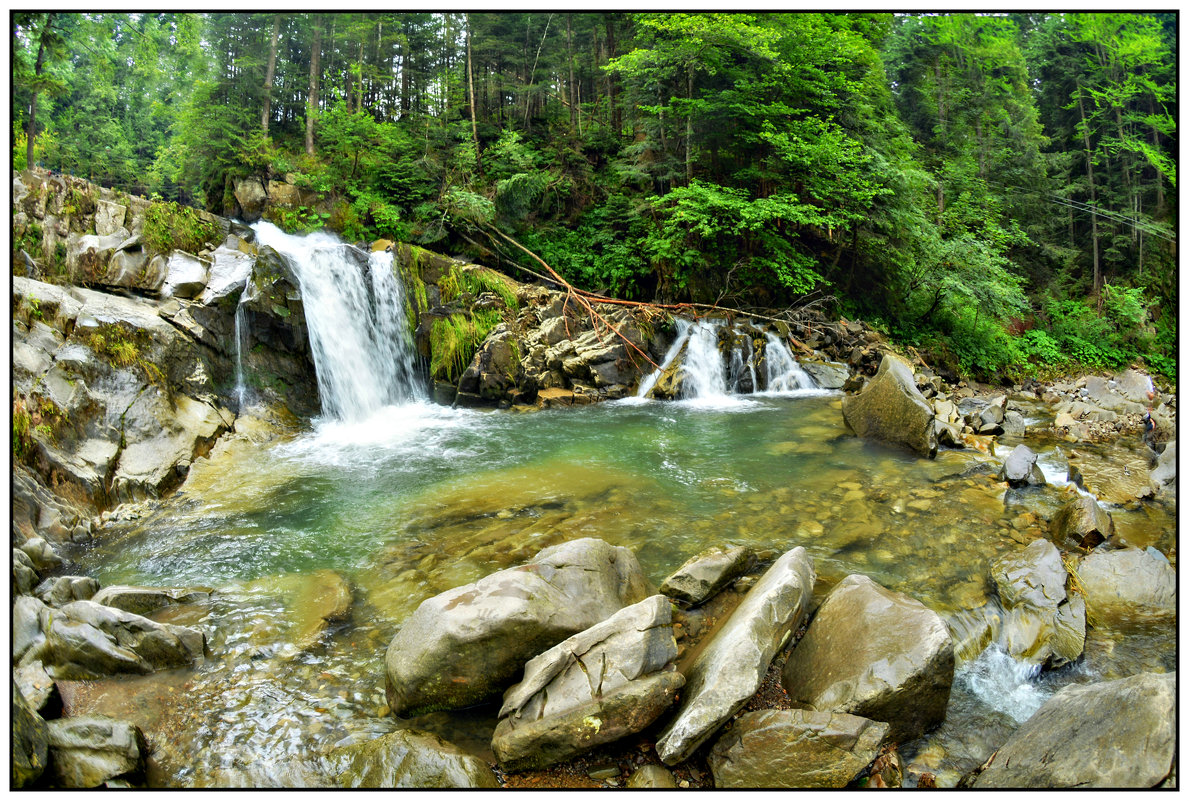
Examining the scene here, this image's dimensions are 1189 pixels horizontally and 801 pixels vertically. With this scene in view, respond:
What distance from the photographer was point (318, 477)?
303 inches

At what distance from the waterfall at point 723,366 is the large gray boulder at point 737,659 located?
9408 millimetres

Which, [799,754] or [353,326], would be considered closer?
[799,754]

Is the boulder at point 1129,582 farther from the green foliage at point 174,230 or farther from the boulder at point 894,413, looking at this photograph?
the green foliage at point 174,230

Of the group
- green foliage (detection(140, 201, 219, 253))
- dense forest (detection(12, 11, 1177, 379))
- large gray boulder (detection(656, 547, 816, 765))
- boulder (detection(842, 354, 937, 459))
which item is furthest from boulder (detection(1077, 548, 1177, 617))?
green foliage (detection(140, 201, 219, 253))

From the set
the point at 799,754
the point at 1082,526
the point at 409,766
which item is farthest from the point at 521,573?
the point at 1082,526

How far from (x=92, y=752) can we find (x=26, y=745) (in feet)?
1.17

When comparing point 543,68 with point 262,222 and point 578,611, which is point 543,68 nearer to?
point 262,222

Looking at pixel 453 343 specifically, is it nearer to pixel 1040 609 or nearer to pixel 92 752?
pixel 92 752

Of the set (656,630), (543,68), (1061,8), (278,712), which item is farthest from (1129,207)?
(278,712)

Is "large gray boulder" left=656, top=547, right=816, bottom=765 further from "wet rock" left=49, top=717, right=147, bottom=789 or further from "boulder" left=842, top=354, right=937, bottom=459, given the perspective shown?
"boulder" left=842, top=354, right=937, bottom=459

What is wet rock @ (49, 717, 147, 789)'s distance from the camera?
2689 millimetres

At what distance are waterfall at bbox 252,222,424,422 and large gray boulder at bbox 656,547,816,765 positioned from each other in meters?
9.14

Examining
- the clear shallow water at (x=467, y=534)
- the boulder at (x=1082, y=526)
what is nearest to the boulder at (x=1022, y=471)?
the clear shallow water at (x=467, y=534)

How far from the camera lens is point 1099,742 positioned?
8.17 feet
